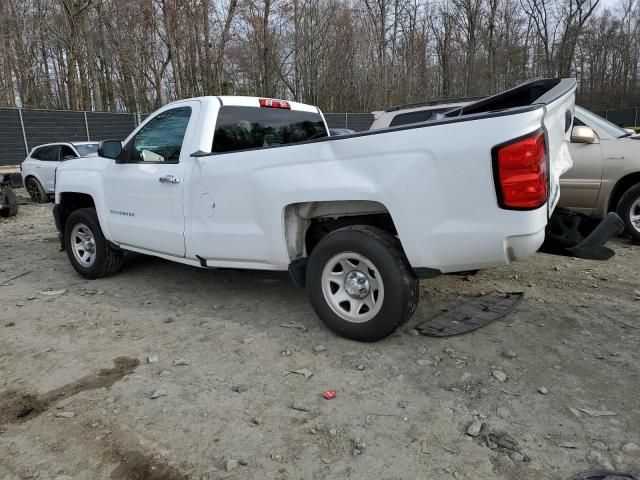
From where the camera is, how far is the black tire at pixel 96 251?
18.0 feet

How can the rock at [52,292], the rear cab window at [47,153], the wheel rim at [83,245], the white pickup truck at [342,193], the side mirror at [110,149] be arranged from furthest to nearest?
the rear cab window at [47,153] → the wheel rim at [83,245] → the rock at [52,292] → the side mirror at [110,149] → the white pickup truck at [342,193]

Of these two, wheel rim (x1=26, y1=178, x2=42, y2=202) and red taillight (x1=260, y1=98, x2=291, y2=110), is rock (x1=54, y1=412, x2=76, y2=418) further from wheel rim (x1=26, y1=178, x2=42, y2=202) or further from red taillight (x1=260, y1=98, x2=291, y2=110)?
wheel rim (x1=26, y1=178, x2=42, y2=202)

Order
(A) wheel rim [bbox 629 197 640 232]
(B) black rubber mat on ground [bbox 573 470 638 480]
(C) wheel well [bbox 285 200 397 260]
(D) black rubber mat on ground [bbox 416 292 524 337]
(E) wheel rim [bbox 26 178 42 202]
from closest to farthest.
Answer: (B) black rubber mat on ground [bbox 573 470 638 480], (C) wheel well [bbox 285 200 397 260], (D) black rubber mat on ground [bbox 416 292 524 337], (A) wheel rim [bbox 629 197 640 232], (E) wheel rim [bbox 26 178 42 202]

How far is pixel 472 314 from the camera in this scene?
4.12 meters

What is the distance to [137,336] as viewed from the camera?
407cm

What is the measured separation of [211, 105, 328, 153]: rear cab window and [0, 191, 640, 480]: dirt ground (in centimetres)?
151

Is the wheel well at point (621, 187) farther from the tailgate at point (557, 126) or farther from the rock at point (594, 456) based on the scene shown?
the rock at point (594, 456)

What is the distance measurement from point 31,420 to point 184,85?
2657 cm

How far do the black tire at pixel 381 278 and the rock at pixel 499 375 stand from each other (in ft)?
2.20

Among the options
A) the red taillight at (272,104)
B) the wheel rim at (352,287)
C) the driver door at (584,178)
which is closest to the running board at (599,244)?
the wheel rim at (352,287)

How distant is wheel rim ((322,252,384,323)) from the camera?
354 cm

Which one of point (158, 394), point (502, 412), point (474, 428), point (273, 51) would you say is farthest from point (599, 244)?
point (273, 51)

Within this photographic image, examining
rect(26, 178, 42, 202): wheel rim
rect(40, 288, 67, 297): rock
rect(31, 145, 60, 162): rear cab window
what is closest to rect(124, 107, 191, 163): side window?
rect(40, 288, 67, 297): rock

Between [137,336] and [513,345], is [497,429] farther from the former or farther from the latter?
[137,336]
